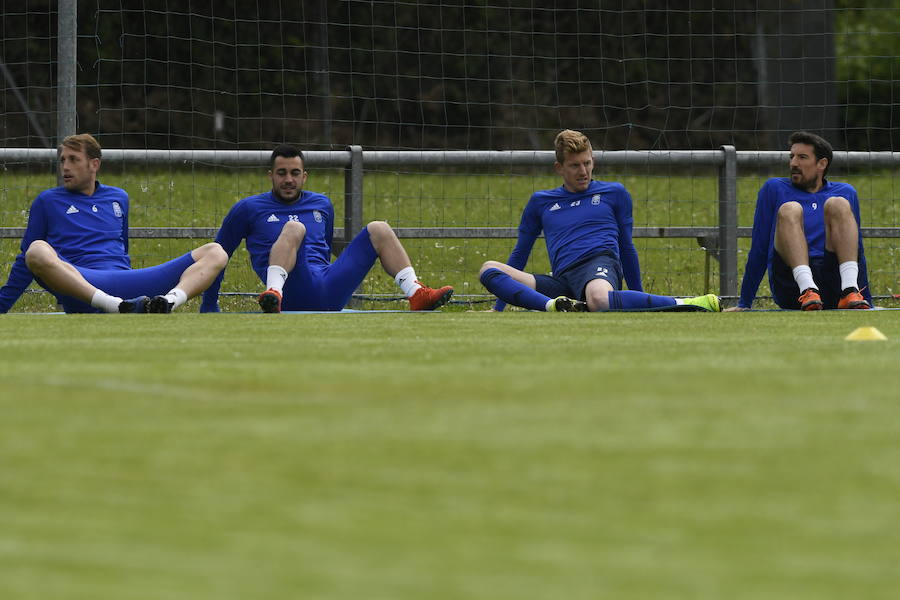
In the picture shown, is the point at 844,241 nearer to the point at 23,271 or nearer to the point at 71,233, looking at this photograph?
the point at 71,233

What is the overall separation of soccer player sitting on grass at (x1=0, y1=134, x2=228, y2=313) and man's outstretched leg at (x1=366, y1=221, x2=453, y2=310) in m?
0.79

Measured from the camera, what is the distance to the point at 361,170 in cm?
1002

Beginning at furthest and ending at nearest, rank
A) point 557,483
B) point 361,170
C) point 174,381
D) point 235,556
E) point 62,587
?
point 361,170, point 174,381, point 557,483, point 235,556, point 62,587

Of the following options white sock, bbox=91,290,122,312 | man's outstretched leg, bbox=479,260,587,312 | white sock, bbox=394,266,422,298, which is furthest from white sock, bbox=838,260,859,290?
white sock, bbox=91,290,122,312

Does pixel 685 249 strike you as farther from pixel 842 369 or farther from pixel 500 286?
pixel 842 369

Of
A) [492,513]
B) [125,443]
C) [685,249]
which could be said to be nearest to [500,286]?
[685,249]

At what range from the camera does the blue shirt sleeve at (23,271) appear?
7.73 m

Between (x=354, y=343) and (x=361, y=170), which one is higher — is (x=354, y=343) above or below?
below

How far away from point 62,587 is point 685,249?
31.8 ft

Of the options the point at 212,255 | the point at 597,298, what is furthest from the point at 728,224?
the point at 212,255

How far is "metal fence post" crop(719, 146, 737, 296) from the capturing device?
10.2 meters

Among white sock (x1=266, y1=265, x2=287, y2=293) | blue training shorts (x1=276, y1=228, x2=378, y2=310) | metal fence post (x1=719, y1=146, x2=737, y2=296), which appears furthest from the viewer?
metal fence post (x1=719, y1=146, x2=737, y2=296)

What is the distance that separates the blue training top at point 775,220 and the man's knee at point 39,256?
3.33 metres

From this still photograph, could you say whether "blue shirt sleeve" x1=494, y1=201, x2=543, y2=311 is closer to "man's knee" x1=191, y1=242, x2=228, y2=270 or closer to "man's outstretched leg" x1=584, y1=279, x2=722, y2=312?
"man's outstretched leg" x1=584, y1=279, x2=722, y2=312
